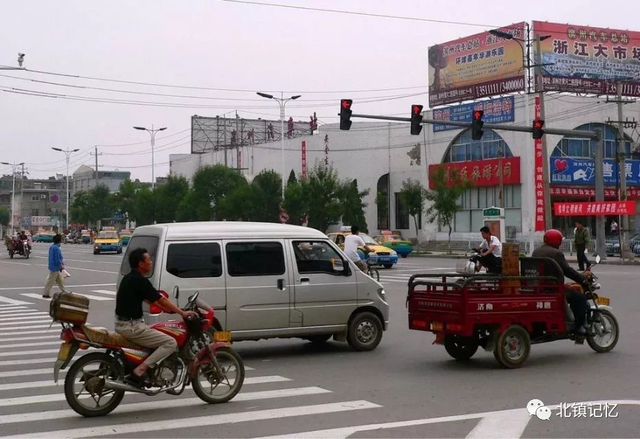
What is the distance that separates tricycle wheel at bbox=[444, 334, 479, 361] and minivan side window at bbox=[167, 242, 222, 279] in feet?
11.0

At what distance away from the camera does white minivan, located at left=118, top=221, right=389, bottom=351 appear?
11.3m

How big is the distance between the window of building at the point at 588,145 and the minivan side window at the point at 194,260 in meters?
47.5

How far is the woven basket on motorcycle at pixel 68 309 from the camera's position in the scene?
312 inches

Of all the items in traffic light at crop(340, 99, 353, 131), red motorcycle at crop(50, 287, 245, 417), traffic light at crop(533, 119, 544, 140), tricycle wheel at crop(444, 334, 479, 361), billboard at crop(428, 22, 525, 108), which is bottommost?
tricycle wheel at crop(444, 334, 479, 361)

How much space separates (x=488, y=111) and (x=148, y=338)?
51785 mm

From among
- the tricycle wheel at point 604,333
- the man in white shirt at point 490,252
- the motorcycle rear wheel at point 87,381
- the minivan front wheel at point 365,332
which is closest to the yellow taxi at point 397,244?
the man in white shirt at point 490,252

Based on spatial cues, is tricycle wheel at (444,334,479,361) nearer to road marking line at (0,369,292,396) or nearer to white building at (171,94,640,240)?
road marking line at (0,369,292,396)

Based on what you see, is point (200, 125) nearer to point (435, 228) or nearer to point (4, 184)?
point (435, 228)

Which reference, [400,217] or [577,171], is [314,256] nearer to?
[577,171]

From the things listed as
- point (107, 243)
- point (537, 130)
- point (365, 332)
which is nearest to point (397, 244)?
point (537, 130)

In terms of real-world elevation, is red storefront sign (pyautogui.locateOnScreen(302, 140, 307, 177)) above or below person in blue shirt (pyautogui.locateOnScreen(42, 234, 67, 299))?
above

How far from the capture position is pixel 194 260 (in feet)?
37.3

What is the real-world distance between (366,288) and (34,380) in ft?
16.4
